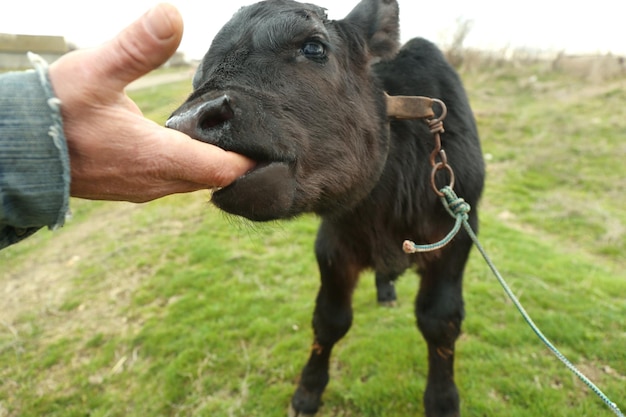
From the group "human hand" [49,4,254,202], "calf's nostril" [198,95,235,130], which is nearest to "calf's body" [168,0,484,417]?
"calf's nostril" [198,95,235,130]

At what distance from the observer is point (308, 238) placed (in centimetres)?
715

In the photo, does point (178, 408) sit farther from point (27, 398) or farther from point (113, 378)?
point (27, 398)

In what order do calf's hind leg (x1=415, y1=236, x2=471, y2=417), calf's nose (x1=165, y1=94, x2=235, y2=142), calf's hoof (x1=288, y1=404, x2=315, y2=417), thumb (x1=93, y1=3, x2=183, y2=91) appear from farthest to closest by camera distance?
calf's hoof (x1=288, y1=404, x2=315, y2=417), calf's hind leg (x1=415, y1=236, x2=471, y2=417), calf's nose (x1=165, y1=94, x2=235, y2=142), thumb (x1=93, y1=3, x2=183, y2=91)

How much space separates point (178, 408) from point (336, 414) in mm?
1428

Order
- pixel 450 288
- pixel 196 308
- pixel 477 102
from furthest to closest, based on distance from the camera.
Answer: pixel 477 102 < pixel 196 308 < pixel 450 288

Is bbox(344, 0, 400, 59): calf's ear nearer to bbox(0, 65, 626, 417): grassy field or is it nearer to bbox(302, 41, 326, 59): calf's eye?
bbox(302, 41, 326, 59): calf's eye

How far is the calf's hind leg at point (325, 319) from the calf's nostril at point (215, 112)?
1.84m

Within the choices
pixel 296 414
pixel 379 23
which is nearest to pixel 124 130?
pixel 379 23

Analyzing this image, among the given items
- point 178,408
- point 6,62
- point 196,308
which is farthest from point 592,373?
point 6,62

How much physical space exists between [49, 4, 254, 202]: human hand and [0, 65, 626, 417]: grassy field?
36.9 inches

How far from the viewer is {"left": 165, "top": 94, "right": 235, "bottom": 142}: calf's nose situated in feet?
5.20

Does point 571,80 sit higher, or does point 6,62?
point 6,62

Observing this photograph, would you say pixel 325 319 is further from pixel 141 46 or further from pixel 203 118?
pixel 141 46

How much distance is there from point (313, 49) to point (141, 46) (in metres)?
1.36
